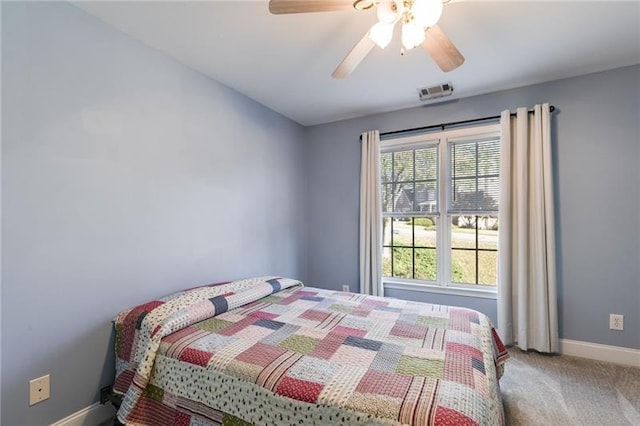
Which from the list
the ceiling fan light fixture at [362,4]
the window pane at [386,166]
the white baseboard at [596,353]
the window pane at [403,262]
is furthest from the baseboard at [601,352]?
the ceiling fan light fixture at [362,4]

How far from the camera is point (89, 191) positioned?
1.70 m

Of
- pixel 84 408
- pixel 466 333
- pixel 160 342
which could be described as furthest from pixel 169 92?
pixel 466 333

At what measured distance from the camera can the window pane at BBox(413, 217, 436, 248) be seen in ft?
10.3

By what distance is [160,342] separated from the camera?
147 cm

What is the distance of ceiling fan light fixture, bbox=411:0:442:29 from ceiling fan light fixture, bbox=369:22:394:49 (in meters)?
0.12

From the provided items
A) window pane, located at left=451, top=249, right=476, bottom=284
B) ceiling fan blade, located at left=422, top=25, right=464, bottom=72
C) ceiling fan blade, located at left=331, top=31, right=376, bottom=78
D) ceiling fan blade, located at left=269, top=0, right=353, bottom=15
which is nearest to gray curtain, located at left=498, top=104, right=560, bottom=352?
window pane, located at left=451, top=249, right=476, bottom=284

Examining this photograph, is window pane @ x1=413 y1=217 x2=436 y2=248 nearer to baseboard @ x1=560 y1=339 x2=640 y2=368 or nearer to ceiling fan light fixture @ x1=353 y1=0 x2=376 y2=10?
baseboard @ x1=560 y1=339 x2=640 y2=368

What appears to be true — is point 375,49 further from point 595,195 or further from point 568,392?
point 568,392

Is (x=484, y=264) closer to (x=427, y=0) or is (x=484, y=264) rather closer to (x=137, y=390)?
(x=427, y=0)

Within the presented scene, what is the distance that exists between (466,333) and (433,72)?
2.03 meters

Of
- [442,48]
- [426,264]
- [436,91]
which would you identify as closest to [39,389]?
[442,48]

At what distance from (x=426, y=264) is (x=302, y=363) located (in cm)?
228

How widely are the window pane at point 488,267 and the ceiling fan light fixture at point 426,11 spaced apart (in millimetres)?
2338

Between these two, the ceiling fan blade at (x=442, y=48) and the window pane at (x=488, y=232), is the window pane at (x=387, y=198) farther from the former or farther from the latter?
the ceiling fan blade at (x=442, y=48)
